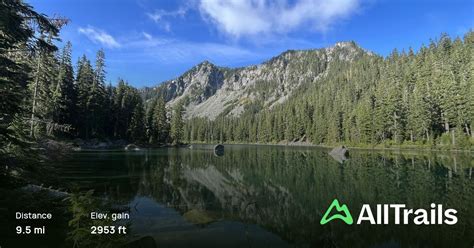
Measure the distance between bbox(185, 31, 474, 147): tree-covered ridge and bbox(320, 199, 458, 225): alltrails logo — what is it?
2421 inches

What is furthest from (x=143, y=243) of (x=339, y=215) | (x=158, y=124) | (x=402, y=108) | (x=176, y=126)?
(x=176, y=126)

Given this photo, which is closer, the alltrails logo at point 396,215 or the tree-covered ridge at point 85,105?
the alltrails logo at point 396,215

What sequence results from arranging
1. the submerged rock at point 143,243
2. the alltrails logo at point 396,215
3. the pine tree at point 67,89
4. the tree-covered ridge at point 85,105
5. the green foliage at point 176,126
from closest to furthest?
the submerged rock at point 143,243, the alltrails logo at point 396,215, the tree-covered ridge at point 85,105, the pine tree at point 67,89, the green foliage at point 176,126

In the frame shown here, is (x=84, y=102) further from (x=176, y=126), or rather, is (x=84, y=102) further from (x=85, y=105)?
(x=176, y=126)

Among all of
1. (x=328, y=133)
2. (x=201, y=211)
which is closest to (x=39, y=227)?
(x=201, y=211)

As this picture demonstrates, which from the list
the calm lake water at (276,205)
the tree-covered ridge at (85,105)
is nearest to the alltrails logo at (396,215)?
the calm lake water at (276,205)

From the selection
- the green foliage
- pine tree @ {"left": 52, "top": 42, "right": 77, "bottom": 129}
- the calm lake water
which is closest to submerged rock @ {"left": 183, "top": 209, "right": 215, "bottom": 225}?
the calm lake water

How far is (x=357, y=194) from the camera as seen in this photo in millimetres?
21734

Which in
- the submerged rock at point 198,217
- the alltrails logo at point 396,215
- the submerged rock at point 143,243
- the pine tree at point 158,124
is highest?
the pine tree at point 158,124

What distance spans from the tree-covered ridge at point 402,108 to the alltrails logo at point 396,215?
6149cm

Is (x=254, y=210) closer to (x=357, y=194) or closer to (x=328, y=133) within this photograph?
A: (x=357, y=194)

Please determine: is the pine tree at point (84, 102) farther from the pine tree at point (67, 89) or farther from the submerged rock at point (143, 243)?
the submerged rock at point (143, 243)

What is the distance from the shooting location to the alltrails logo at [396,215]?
616 inches

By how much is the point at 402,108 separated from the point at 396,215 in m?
84.8
